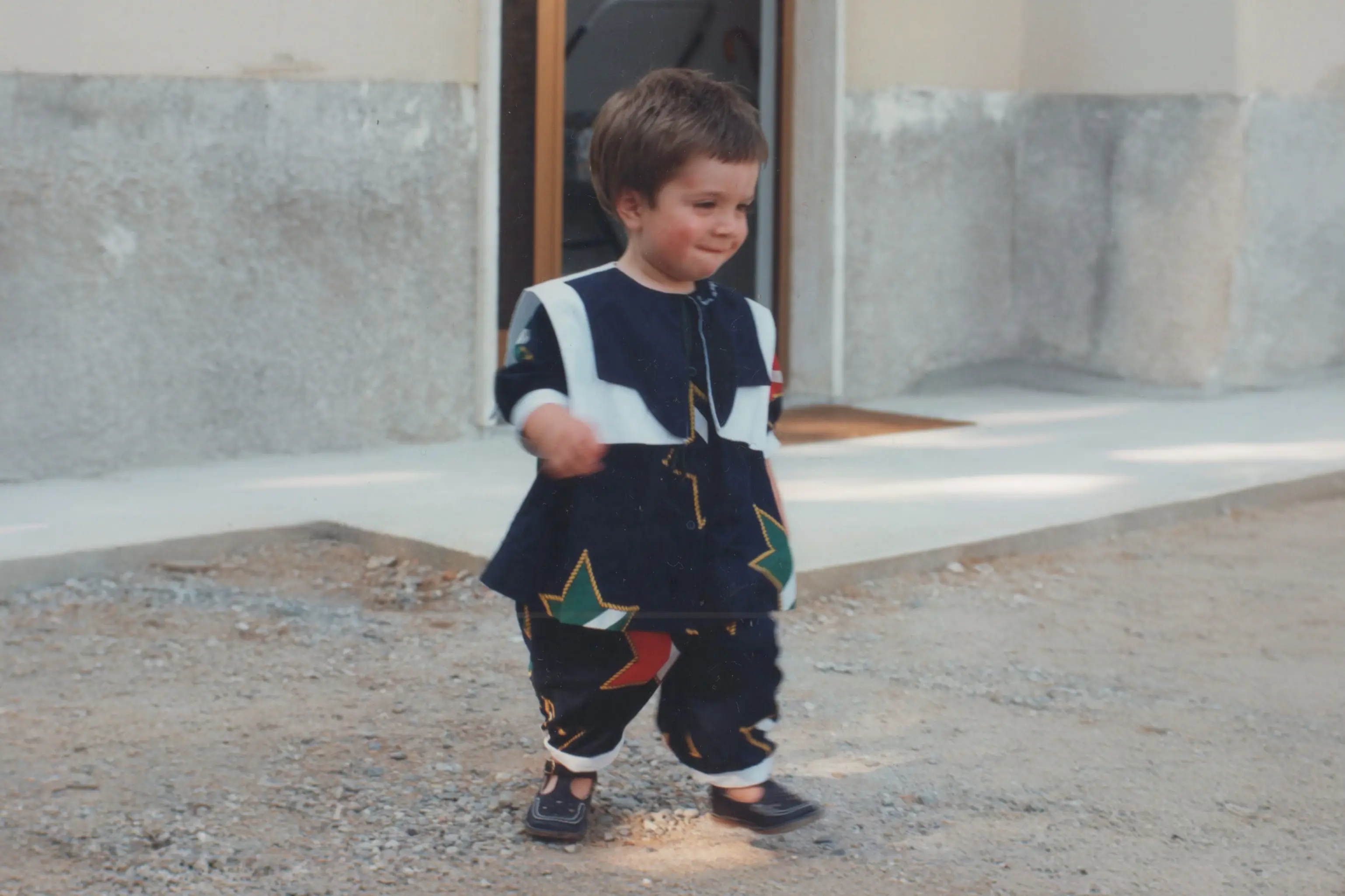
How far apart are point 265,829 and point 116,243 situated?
339 centimetres

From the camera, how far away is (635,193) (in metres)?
3.04

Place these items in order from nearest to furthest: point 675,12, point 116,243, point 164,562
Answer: point 164,562, point 116,243, point 675,12

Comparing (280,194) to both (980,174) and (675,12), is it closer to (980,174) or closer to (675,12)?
(675,12)

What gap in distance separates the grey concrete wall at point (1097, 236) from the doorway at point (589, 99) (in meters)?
0.43

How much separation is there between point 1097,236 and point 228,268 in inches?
170

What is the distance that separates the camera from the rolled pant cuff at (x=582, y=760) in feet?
10.4

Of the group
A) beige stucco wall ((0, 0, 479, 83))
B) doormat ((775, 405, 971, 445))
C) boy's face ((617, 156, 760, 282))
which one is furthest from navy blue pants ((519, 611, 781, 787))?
doormat ((775, 405, 971, 445))

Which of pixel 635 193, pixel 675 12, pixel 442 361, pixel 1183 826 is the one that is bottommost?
pixel 1183 826

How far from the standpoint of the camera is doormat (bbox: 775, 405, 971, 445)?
7.42 m

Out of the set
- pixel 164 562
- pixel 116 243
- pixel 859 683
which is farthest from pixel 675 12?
pixel 859 683

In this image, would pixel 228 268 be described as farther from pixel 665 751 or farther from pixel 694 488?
pixel 694 488

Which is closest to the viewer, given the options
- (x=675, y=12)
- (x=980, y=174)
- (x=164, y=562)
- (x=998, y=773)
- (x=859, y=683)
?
(x=998, y=773)

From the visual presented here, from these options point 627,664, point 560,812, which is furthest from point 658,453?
point 560,812

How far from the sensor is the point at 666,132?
296cm
